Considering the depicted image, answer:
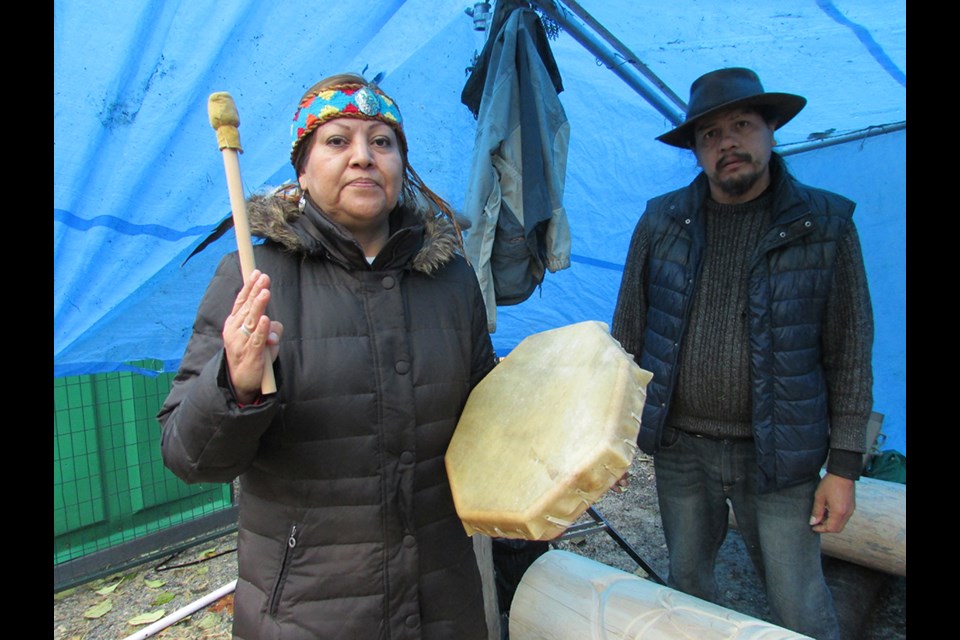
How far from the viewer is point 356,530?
4.22 feet

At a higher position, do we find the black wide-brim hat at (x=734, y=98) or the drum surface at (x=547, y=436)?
the black wide-brim hat at (x=734, y=98)

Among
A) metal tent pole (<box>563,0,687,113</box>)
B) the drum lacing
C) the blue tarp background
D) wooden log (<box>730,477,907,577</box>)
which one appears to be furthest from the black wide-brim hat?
wooden log (<box>730,477,907,577</box>)

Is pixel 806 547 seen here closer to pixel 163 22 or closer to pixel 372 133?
pixel 372 133

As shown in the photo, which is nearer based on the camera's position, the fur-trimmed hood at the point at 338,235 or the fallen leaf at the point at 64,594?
the fur-trimmed hood at the point at 338,235

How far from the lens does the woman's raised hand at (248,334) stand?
3.33 ft

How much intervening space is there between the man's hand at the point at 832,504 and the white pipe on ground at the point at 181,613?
→ 274cm

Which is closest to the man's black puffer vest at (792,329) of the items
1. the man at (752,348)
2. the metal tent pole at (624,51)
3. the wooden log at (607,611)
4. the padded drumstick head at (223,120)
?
the man at (752,348)

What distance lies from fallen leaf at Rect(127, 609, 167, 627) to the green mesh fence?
0.78 metres

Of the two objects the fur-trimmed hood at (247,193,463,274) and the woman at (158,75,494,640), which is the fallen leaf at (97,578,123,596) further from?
the fur-trimmed hood at (247,193,463,274)

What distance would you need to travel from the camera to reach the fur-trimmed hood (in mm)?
1329

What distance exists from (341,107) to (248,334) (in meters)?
0.65

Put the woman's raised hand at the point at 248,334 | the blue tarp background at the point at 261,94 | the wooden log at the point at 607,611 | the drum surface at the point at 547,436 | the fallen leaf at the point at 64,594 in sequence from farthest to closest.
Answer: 1. the fallen leaf at the point at 64,594
2. the blue tarp background at the point at 261,94
3. the wooden log at the point at 607,611
4. the drum surface at the point at 547,436
5. the woman's raised hand at the point at 248,334

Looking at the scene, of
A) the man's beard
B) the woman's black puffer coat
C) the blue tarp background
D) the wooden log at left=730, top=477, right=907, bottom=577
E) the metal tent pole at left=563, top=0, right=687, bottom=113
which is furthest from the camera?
the wooden log at left=730, top=477, right=907, bottom=577

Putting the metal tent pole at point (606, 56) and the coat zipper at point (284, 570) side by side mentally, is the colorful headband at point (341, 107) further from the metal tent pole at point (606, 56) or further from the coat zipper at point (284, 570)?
the metal tent pole at point (606, 56)
